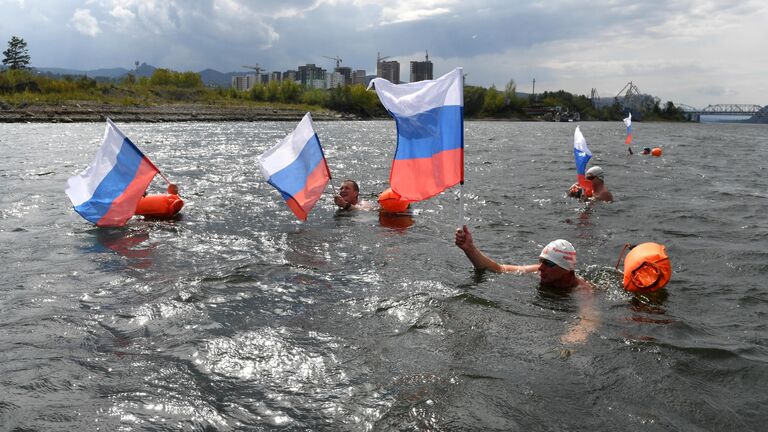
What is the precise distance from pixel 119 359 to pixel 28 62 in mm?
171458

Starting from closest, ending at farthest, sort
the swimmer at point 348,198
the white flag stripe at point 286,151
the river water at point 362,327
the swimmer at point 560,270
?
the river water at point 362,327, the swimmer at point 560,270, the white flag stripe at point 286,151, the swimmer at point 348,198

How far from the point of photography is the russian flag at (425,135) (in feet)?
26.2

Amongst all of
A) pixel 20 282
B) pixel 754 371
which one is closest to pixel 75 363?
pixel 20 282

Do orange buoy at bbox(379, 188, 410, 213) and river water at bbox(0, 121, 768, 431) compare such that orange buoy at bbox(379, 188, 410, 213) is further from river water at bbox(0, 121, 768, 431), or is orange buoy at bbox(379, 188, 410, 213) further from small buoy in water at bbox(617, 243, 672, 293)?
small buoy in water at bbox(617, 243, 672, 293)

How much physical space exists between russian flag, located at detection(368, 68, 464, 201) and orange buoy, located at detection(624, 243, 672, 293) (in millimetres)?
3047

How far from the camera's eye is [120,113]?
2995 inches

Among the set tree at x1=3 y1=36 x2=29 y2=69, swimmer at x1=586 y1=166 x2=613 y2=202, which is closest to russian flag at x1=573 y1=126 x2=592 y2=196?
swimmer at x1=586 y1=166 x2=613 y2=202

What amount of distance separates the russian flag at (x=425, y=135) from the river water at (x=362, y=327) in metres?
1.72

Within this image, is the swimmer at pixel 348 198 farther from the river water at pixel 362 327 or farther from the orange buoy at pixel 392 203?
the orange buoy at pixel 392 203

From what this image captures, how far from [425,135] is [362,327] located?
281cm

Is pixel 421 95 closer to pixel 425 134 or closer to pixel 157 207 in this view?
pixel 425 134

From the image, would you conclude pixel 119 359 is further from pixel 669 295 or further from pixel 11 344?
pixel 669 295

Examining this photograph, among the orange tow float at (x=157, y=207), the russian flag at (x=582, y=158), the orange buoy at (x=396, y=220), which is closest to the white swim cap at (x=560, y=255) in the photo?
the orange buoy at (x=396, y=220)

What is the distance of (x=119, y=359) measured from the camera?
609cm
